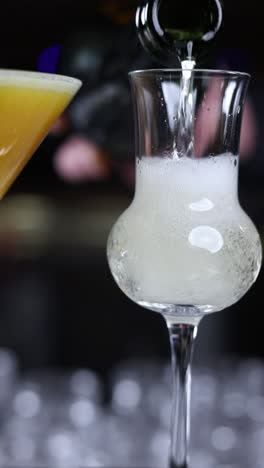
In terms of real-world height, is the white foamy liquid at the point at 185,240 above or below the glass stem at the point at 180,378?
above

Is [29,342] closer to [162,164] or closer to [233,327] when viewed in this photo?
[233,327]

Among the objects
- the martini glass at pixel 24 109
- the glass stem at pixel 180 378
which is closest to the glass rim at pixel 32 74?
the martini glass at pixel 24 109

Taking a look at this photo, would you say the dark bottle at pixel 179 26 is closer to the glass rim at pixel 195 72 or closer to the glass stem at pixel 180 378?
the glass rim at pixel 195 72

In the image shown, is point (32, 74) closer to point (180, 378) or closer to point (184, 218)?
point (184, 218)

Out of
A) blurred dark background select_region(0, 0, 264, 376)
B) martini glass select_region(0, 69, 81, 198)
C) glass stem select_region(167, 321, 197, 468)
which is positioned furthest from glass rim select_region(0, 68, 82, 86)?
blurred dark background select_region(0, 0, 264, 376)

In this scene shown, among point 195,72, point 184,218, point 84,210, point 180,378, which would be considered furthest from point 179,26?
point 84,210
